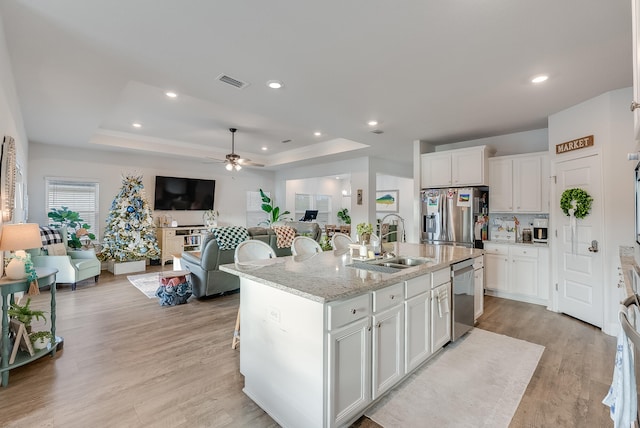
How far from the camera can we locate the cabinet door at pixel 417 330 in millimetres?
2262

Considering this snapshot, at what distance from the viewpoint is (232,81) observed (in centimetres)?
302

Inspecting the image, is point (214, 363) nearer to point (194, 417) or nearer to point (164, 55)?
point (194, 417)

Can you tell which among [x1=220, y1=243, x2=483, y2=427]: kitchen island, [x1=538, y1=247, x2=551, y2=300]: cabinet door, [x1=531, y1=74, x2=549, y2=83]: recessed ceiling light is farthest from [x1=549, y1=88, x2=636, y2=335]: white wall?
[x1=220, y1=243, x2=483, y2=427]: kitchen island

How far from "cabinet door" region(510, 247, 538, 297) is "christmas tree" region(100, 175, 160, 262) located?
23.4ft

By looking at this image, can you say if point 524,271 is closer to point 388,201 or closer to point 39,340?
point 39,340

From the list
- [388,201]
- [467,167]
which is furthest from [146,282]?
[388,201]

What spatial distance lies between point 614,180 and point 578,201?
1.26ft

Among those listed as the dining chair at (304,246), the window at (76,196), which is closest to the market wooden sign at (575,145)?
the dining chair at (304,246)

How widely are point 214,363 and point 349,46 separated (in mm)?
2966

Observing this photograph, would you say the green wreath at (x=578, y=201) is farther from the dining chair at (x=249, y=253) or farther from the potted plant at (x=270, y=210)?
the potted plant at (x=270, y=210)

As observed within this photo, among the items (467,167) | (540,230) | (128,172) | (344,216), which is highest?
(128,172)

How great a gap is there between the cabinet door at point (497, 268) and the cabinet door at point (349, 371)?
3699 millimetres

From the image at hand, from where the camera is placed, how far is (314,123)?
176 inches

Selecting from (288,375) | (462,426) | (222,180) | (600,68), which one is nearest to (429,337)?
(462,426)
